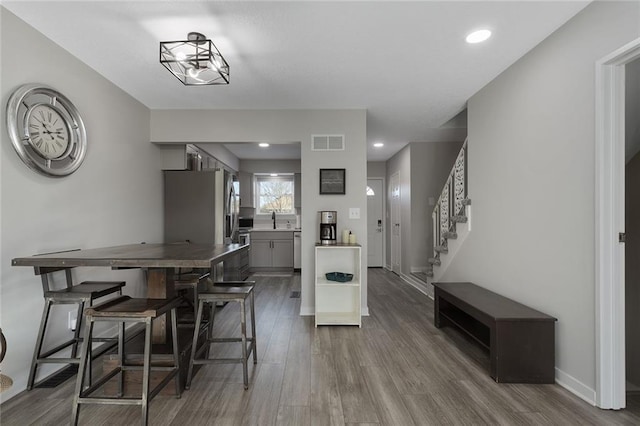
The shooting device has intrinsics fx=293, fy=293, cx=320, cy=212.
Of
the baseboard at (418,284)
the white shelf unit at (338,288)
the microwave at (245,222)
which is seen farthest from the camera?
the microwave at (245,222)

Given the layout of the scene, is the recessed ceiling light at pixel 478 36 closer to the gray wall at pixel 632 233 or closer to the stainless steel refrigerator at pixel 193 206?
the gray wall at pixel 632 233

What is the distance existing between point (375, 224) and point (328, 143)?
3.76 metres

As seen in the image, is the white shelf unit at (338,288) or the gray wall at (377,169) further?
the gray wall at (377,169)

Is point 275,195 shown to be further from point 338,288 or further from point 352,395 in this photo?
point 352,395

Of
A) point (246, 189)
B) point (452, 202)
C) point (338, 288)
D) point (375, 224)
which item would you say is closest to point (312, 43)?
point (338, 288)

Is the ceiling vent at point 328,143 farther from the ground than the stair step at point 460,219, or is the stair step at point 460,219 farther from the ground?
the ceiling vent at point 328,143

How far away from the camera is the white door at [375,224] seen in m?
6.82

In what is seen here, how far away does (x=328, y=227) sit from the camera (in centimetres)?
338

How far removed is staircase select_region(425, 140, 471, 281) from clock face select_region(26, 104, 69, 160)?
12.5 feet

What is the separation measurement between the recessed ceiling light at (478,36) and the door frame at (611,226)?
702 millimetres

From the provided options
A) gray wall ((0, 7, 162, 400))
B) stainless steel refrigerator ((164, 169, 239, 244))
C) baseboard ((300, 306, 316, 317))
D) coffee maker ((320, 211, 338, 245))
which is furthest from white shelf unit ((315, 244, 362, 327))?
gray wall ((0, 7, 162, 400))

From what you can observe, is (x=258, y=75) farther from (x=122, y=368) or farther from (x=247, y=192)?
(x=247, y=192)

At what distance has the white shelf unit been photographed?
3213 millimetres

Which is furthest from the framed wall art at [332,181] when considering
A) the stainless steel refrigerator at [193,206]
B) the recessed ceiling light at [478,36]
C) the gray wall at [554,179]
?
the recessed ceiling light at [478,36]
